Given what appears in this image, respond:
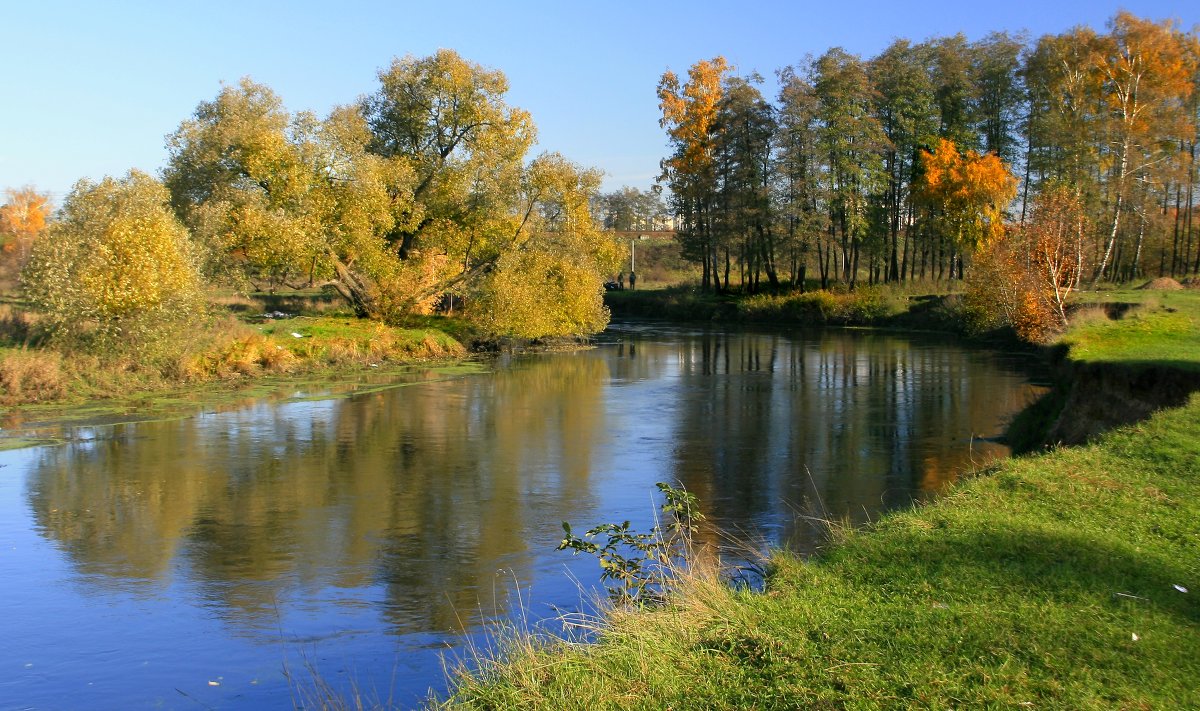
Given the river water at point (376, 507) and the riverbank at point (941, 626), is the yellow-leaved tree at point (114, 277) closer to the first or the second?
the river water at point (376, 507)

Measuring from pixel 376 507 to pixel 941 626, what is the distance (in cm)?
959

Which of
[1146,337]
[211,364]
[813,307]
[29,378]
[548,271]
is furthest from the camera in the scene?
[813,307]

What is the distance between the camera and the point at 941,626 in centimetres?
625

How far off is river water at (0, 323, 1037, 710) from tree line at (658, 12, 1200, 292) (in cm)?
1913

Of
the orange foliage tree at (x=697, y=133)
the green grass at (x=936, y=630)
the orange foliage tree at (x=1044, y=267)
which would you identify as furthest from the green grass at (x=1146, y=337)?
the orange foliage tree at (x=697, y=133)

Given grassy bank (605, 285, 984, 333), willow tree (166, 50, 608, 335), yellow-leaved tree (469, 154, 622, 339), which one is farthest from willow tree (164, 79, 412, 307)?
grassy bank (605, 285, 984, 333)

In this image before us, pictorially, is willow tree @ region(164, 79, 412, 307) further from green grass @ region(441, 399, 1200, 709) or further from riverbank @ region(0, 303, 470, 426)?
green grass @ region(441, 399, 1200, 709)

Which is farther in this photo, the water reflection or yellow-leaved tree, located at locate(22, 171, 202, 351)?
yellow-leaved tree, located at locate(22, 171, 202, 351)

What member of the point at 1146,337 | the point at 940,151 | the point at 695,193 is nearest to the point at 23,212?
the point at 695,193

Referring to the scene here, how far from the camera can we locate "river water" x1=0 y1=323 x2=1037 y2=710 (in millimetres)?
8836

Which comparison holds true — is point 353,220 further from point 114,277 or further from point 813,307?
point 813,307

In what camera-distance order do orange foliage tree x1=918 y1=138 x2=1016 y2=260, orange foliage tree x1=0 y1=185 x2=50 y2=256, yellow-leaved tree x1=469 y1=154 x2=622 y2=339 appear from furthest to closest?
orange foliage tree x1=0 y1=185 x2=50 y2=256 < orange foliage tree x1=918 y1=138 x2=1016 y2=260 < yellow-leaved tree x1=469 y1=154 x2=622 y2=339

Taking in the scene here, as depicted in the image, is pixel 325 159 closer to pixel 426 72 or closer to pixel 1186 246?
pixel 426 72

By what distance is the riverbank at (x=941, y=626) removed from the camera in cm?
542
